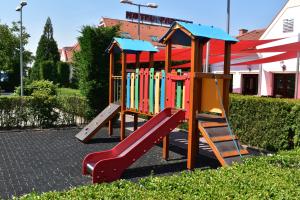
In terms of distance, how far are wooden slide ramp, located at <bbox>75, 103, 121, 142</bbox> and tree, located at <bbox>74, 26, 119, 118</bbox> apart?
2.33 m

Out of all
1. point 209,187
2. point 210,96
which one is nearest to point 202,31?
point 210,96

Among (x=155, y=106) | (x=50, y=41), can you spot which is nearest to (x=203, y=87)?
(x=155, y=106)

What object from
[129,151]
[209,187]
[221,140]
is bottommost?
[129,151]

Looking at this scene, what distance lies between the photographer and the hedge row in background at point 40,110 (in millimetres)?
12438

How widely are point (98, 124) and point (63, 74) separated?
103 feet

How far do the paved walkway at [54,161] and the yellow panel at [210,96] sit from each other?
1368 mm

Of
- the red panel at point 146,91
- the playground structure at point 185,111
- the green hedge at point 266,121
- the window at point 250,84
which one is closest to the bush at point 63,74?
the window at point 250,84

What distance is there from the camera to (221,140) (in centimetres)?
712

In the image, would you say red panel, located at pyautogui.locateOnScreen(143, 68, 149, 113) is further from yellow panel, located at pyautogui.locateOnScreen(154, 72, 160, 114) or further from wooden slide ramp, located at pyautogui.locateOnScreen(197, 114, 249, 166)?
wooden slide ramp, located at pyautogui.locateOnScreen(197, 114, 249, 166)

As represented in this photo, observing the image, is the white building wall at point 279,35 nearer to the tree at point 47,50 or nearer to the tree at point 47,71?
the tree at point 47,71

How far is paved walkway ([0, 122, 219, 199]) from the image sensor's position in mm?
6289

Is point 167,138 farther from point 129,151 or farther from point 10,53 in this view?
point 10,53

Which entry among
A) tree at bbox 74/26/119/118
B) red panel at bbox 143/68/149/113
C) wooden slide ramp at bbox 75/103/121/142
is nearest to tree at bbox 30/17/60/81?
tree at bbox 74/26/119/118

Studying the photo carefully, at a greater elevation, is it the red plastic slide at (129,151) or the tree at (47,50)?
the tree at (47,50)
